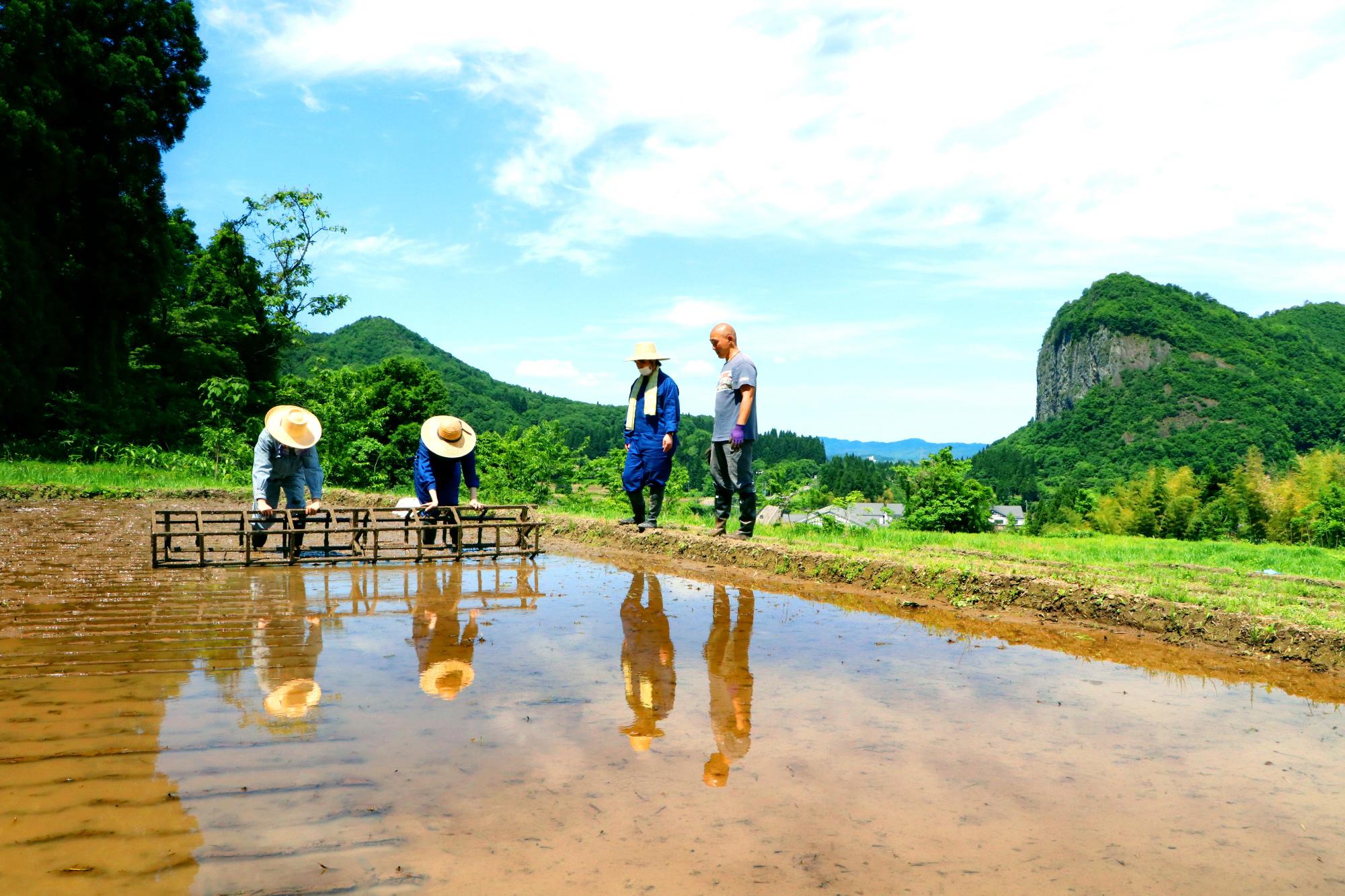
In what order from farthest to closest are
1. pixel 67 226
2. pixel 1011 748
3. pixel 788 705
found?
pixel 67 226, pixel 788 705, pixel 1011 748

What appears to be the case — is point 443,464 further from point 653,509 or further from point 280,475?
point 653,509

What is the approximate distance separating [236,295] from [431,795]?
40.6 meters

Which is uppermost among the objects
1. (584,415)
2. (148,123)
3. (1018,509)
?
(148,123)

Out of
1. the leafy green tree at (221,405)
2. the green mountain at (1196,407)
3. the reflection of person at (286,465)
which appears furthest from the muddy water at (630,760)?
the green mountain at (1196,407)

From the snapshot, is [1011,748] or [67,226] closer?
[1011,748]

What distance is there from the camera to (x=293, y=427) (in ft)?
30.5

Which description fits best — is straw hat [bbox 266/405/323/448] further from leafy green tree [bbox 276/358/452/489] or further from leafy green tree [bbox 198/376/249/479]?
leafy green tree [bbox 198/376/249/479]

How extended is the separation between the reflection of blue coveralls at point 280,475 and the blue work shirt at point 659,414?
11.6 feet

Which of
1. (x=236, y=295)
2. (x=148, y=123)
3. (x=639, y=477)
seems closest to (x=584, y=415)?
(x=236, y=295)

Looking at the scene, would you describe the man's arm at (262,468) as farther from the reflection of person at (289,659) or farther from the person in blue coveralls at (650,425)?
the person in blue coveralls at (650,425)

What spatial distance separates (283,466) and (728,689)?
6683 millimetres

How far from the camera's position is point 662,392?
10.4 metres

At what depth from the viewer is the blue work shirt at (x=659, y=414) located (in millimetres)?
10297

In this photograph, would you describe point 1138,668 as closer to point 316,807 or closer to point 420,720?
point 420,720
